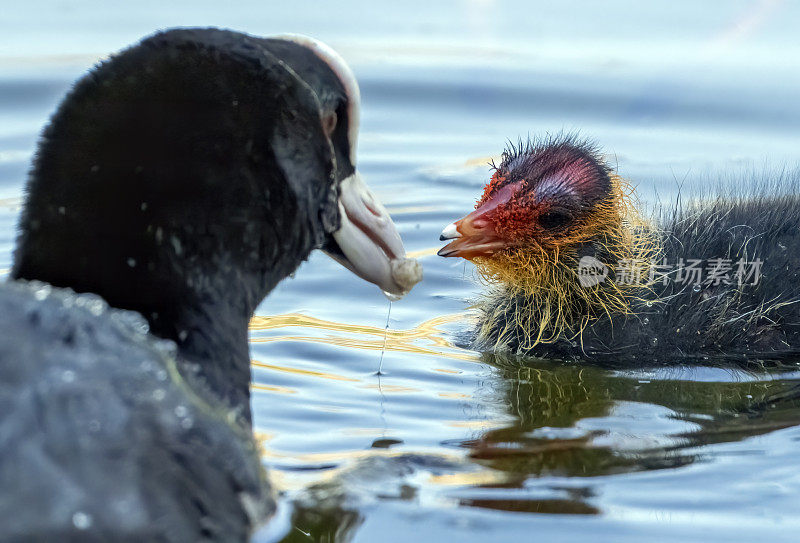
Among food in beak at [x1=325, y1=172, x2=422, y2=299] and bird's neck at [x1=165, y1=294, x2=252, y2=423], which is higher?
food in beak at [x1=325, y1=172, x2=422, y2=299]

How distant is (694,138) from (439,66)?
200 cm

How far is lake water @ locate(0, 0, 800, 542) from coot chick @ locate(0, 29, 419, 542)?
77 centimetres

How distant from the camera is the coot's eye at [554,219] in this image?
18.0ft

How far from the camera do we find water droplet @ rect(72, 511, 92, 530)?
241cm

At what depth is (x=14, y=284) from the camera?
111 inches

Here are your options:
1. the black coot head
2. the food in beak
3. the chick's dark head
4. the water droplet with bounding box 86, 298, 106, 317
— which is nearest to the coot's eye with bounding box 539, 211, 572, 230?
the chick's dark head

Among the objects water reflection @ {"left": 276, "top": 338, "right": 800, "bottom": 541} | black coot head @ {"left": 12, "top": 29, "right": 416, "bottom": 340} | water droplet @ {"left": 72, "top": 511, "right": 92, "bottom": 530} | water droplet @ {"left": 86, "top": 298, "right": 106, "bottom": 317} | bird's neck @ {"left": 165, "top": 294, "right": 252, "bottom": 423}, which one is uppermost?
black coot head @ {"left": 12, "top": 29, "right": 416, "bottom": 340}

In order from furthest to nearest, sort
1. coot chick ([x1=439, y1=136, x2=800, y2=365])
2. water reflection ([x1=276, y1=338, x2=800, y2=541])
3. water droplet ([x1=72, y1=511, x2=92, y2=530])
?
1. coot chick ([x1=439, y1=136, x2=800, y2=365])
2. water reflection ([x1=276, y1=338, x2=800, y2=541])
3. water droplet ([x1=72, y1=511, x2=92, y2=530])

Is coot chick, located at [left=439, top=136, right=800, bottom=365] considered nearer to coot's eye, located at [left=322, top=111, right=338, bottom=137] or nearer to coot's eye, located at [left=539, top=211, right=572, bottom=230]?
coot's eye, located at [left=539, top=211, right=572, bottom=230]

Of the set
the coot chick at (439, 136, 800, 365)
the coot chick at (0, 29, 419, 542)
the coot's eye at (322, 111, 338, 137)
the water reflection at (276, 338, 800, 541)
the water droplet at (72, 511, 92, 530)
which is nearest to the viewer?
the water droplet at (72, 511, 92, 530)

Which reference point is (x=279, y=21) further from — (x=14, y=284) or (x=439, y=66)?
(x=14, y=284)

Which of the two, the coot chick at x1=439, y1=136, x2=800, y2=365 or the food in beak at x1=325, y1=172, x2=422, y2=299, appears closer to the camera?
the food in beak at x1=325, y1=172, x2=422, y2=299

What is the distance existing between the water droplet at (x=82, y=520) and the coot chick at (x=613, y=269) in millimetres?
3093

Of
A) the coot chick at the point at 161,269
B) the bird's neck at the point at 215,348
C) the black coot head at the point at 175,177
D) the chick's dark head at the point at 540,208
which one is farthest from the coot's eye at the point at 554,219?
the bird's neck at the point at 215,348
